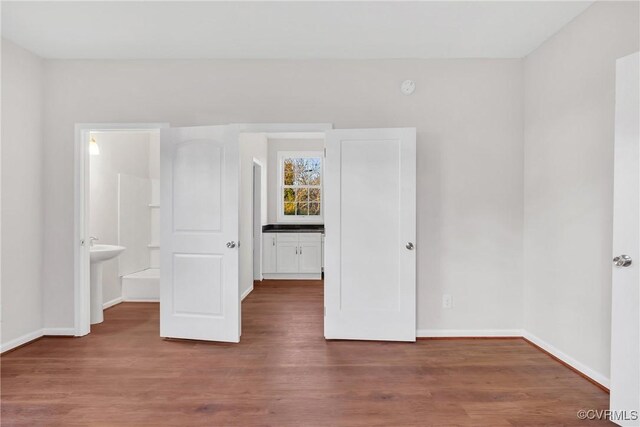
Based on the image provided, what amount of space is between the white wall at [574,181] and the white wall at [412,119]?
19 centimetres

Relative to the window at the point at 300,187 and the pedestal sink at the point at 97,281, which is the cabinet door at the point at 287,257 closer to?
the window at the point at 300,187

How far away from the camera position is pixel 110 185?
15.1ft

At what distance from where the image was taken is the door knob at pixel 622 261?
197 centimetres

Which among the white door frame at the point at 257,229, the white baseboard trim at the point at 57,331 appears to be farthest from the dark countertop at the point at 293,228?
the white baseboard trim at the point at 57,331

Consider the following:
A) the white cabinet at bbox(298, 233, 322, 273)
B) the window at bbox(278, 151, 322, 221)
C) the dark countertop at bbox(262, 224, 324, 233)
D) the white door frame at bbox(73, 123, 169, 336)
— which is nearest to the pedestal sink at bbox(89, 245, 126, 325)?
the white door frame at bbox(73, 123, 169, 336)

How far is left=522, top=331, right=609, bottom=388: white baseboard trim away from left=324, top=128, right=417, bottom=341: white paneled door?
3.57 feet

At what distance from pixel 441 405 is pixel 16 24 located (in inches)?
166

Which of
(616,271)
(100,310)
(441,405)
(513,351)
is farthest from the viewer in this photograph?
(100,310)

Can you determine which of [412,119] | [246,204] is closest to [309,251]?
[246,204]

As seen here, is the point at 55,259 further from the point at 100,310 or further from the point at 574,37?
the point at 574,37

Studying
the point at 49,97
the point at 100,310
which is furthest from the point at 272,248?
the point at 49,97

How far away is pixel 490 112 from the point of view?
350 cm

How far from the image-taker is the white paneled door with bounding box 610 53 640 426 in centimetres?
194

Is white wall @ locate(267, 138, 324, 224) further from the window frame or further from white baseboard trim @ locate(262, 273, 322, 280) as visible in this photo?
white baseboard trim @ locate(262, 273, 322, 280)
